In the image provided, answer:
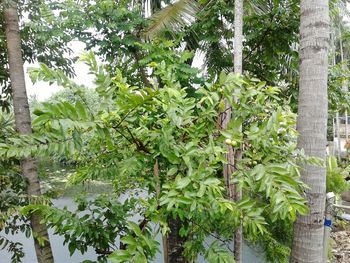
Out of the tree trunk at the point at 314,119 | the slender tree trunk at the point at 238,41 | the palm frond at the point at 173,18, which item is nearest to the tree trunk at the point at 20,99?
the palm frond at the point at 173,18

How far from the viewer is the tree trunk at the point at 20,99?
5.96 ft

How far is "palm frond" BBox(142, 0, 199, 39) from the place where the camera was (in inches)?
102

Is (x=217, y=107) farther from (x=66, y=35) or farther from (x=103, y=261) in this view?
(x=66, y=35)

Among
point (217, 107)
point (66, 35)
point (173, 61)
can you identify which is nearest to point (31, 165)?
point (66, 35)

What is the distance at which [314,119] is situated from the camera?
1343 millimetres

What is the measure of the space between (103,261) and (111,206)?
26 centimetres

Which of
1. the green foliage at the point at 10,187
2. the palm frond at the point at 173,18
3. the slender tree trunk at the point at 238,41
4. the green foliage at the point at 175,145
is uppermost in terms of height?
the palm frond at the point at 173,18

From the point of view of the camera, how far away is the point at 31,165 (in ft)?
6.15

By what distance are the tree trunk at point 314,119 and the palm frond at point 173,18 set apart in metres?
1.48

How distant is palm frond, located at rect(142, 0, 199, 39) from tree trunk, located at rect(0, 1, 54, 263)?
1.07 metres

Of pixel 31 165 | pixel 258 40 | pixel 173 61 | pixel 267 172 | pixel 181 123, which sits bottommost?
pixel 31 165

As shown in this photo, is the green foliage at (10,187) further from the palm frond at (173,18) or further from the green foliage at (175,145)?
the palm frond at (173,18)

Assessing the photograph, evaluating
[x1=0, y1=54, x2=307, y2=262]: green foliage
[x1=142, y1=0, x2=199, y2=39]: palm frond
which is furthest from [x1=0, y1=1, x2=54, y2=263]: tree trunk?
[x1=142, y1=0, x2=199, y2=39]: palm frond

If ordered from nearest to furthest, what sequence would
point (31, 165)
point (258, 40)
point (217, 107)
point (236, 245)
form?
point (217, 107) < point (236, 245) < point (31, 165) < point (258, 40)
